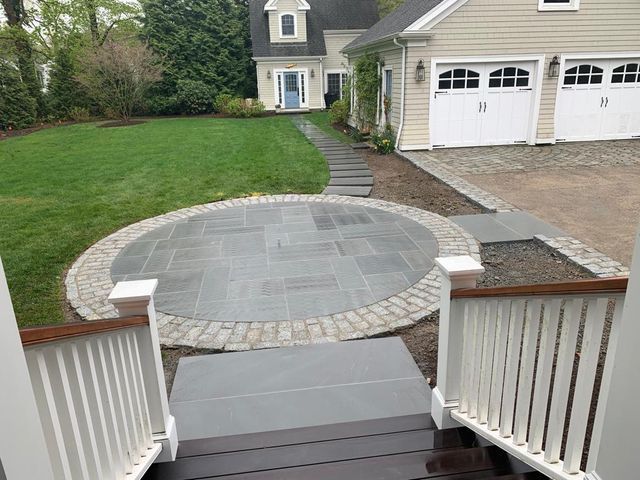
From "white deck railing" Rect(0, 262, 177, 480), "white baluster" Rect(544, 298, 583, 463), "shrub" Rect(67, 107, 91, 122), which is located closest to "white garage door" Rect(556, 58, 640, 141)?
"white baluster" Rect(544, 298, 583, 463)

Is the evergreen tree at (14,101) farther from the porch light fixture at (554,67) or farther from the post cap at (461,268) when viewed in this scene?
the post cap at (461,268)

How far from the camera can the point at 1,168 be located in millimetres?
10578

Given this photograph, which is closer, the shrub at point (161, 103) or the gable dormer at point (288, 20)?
the shrub at point (161, 103)

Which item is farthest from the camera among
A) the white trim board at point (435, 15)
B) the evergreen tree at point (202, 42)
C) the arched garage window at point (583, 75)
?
the evergreen tree at point (202, 42)

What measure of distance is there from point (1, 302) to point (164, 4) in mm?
26172

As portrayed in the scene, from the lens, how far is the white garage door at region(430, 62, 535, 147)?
11.4 metres

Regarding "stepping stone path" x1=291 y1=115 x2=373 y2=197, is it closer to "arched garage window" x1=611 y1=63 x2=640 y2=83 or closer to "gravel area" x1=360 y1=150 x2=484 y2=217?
"gravel area" x1=360 y1=150 x2=484 y2=217

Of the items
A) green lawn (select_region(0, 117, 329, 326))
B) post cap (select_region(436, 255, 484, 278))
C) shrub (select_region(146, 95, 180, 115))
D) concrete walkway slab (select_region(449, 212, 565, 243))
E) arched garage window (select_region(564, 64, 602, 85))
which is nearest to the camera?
post cap (select_region(436, 255, 484, 278))

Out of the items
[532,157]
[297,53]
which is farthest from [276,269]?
[297,53]

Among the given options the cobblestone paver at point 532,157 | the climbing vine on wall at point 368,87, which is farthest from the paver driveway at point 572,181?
the climbing vine on wall at point 368,87

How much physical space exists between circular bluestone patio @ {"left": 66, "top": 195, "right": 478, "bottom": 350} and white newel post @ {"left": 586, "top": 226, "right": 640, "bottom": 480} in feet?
7.95

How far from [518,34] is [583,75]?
7.04 ft

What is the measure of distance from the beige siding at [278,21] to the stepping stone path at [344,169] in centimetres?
1047

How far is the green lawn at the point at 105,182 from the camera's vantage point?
5.26m
